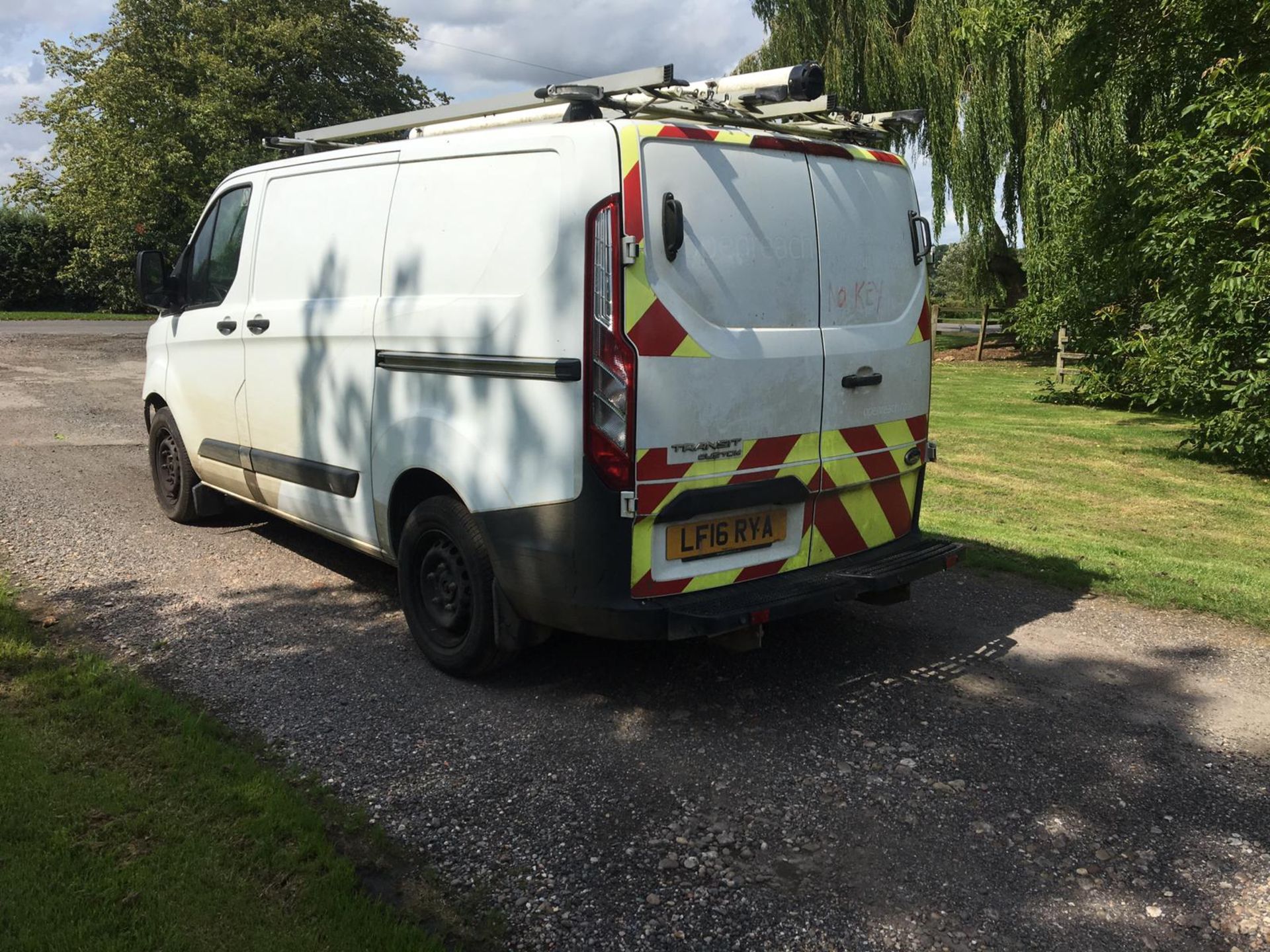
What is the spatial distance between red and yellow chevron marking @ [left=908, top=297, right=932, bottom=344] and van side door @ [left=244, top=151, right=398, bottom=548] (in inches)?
97.0

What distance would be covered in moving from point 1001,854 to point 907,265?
2663 mm

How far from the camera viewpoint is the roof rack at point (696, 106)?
13.3 ft

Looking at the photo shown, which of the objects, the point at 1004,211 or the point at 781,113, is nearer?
the point at 781,113

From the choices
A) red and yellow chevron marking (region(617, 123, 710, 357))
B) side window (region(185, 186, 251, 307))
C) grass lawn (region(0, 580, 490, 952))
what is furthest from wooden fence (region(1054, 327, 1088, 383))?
grass lawn (region(0, 580, 490, 952))

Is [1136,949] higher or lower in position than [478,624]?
lower

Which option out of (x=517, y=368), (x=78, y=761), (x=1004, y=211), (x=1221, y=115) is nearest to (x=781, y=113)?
(x=517, y=368)

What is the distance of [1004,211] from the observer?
820 inches

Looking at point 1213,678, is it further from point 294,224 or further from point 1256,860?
point 294,224

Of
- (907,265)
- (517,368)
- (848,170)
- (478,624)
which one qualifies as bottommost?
(478,624)

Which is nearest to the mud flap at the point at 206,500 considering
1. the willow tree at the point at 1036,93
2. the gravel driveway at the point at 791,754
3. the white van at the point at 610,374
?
the gravel driveway at the point at 791,754

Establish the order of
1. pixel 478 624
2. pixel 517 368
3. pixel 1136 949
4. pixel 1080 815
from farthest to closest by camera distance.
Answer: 1. pixel 478 624
2. pixel 517 368
3. pixel 1080 815
4. pixel 1136 949

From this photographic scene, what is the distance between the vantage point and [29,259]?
34.0 meters

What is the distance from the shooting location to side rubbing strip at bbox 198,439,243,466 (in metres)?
6.09

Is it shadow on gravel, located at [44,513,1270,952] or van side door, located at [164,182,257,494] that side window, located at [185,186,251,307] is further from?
shadow on gravel, located at [44,513,1270,952]
